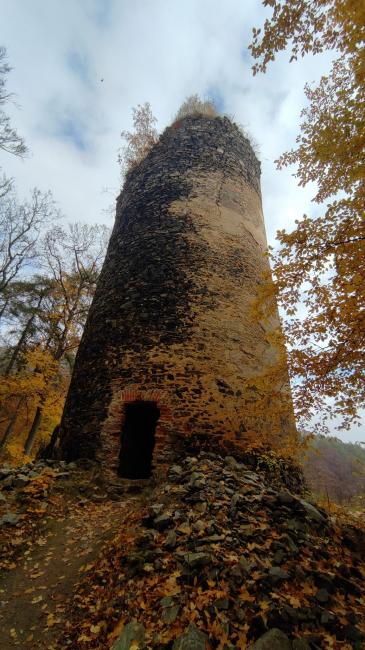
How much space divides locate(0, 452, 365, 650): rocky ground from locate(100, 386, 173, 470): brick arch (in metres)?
0.64

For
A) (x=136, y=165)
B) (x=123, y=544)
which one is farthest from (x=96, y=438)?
(x=136, y=165)

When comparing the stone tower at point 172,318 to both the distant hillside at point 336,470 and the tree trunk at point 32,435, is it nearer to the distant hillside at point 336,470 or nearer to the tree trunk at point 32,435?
the tree trunk at point 32,435

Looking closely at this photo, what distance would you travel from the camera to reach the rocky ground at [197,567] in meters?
2.54

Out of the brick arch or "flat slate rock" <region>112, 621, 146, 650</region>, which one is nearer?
"flat slate rock" <region>112, 621, 146, 650</region>

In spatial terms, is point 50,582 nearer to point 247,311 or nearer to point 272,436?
point 272,436

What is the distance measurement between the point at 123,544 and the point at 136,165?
8.79 meters

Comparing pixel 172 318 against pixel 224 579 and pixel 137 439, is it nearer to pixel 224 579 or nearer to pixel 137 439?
pixel 137 439

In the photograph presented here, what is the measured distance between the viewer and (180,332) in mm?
6430

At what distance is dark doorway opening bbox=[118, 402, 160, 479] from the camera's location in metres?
6.26

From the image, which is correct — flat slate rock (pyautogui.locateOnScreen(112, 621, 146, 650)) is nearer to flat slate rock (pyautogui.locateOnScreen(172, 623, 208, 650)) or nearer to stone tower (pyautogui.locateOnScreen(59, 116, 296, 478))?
flat slate rock (pyautogui.locateOnScreen(172, 623, 208, 650))

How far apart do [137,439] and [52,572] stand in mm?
3383

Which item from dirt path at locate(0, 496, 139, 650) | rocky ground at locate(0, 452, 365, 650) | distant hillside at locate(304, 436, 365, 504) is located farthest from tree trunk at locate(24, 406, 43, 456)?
distant hillside at locate(304, 436, 365, 504)

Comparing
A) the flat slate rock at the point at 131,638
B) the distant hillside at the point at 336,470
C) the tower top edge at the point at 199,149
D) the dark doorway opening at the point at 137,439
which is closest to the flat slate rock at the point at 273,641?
the flat slate rock at the point at 131,638

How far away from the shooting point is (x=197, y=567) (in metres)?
3.10
